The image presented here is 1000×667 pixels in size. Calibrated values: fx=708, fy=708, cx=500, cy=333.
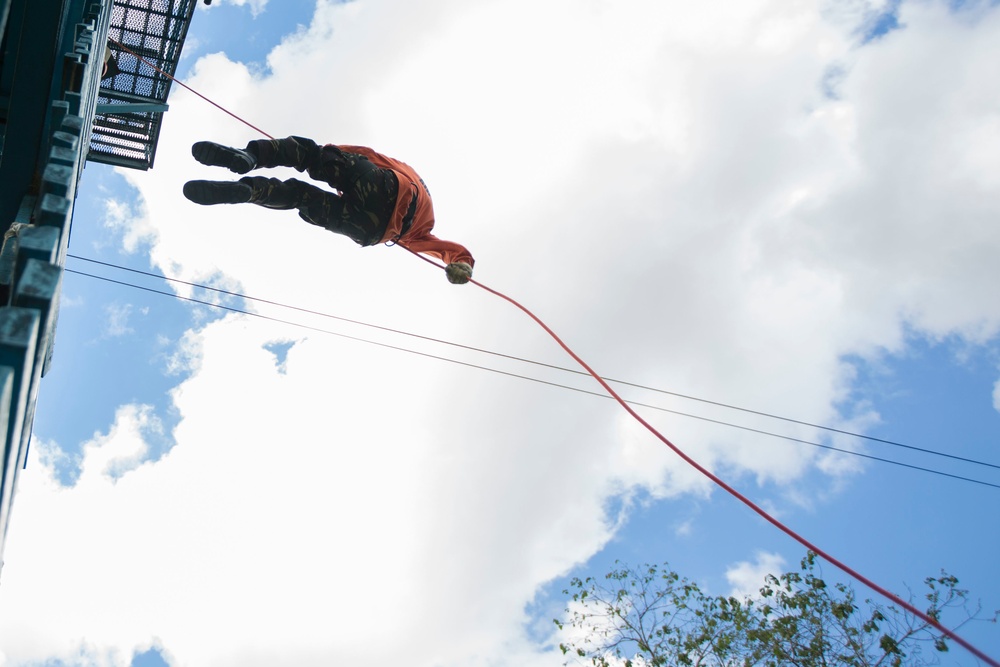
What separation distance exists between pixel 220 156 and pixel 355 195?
3.75 feet

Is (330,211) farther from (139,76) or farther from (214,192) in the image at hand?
(139,76)

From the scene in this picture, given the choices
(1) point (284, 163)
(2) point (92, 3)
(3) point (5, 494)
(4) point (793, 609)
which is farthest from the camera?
(4) point (793, 609)

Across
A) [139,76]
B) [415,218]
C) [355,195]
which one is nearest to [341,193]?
[355,195]

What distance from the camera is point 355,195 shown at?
5.68 metres

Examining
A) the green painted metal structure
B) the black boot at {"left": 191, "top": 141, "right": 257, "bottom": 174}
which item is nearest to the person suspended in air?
the black boot at {"left": 191, "top": 141, "right": 257, "bottom": 174}

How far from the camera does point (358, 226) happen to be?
577 cm

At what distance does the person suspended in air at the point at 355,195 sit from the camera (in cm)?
537

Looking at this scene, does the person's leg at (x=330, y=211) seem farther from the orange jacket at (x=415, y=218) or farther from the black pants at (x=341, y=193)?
the orange jacket at (x=415, y=218)

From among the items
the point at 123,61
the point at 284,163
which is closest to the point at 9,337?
the point at 284,163

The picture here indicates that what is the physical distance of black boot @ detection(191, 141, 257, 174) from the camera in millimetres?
4773

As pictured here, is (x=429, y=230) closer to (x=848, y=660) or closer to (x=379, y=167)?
(x=379, y=167)

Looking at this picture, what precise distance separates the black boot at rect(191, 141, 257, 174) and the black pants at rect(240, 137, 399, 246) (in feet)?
1.78

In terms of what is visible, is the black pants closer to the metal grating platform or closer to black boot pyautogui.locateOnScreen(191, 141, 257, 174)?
black boot pyautogui.locateOnScreen(191, 141, 257, 174)

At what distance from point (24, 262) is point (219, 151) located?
9.28 feet
